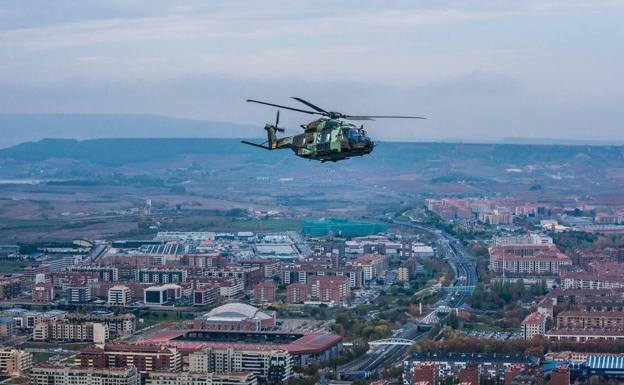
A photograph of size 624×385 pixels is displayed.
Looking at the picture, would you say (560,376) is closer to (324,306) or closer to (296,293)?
(324,306)

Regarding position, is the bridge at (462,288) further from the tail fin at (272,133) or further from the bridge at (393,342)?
the tail fin at (272,133)

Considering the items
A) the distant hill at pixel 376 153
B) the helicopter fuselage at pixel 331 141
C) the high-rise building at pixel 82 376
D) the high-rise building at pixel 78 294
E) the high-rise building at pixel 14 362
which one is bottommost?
the high-rise building at pixel 78 294

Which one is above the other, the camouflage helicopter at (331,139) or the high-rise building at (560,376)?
the camouflage helicopter at (331,139)

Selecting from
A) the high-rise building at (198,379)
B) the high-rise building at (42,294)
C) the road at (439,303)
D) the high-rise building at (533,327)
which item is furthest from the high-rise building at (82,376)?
the high-rise building at (42,294)

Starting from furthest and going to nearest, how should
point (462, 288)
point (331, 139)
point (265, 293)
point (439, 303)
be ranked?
1. point (462, 288)
2. point (265, 293)
3. point (439, 303)
4. point (331, 139)

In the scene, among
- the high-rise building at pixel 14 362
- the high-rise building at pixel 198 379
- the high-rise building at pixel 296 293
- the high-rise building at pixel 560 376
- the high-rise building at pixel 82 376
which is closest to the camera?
the high-rise building at pixel 198 379

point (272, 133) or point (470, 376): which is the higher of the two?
point (272, 133)

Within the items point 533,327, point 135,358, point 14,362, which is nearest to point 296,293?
point 533,327

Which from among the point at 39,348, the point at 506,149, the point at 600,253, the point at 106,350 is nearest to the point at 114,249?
the point at 600,253

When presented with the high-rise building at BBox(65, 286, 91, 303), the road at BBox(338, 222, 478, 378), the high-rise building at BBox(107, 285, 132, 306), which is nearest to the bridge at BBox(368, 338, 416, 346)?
the road at BBox(338, 222, 478, 378)
